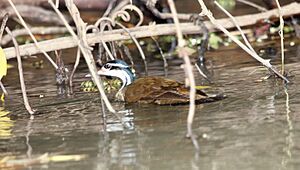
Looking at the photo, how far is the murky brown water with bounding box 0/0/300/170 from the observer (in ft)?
13.8

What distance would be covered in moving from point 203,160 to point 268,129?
2.42 feet

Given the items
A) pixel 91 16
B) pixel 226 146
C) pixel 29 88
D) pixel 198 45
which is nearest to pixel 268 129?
pixel 226 146

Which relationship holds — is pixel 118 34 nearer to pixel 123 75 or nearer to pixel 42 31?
pixel 123 75

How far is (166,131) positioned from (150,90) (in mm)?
1150

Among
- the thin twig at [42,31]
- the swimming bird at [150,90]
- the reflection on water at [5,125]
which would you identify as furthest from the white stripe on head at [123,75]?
the thin twig at [42,31]

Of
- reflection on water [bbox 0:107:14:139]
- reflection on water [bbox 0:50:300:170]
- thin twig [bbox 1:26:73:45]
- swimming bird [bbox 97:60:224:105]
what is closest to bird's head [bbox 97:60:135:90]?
swimming bird [bbox 97:60:224:105]

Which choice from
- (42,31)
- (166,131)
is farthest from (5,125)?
(42,31)

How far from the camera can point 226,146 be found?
14.5 feet

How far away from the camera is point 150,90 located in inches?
235

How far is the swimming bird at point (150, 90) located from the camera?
5.70 meters

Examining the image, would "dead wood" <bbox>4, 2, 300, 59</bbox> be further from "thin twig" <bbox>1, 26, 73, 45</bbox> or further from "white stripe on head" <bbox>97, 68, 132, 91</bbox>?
"thin twig" <bbox>1, 26, 73, 45</bbox>

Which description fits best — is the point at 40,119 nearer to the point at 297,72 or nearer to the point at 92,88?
the point at 92,88

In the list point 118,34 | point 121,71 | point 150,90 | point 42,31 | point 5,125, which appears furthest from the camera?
point 42,31

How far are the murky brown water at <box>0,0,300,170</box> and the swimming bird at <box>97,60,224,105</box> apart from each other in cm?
7
